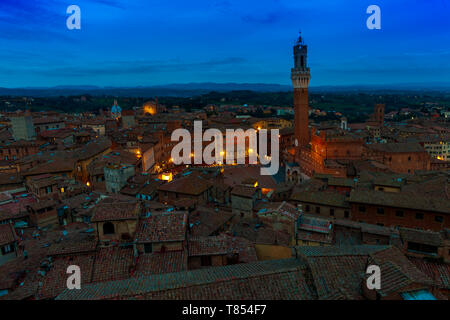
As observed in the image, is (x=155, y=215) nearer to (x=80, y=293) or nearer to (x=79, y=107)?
(x=80, y=293)

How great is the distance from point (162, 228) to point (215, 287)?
6.95m

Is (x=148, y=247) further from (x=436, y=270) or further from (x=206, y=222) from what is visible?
(x=436, y=270)

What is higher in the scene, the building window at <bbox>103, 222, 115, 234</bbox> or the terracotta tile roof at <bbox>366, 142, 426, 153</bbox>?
the building window at <bbox>103, 222, 115, 234</bbox>

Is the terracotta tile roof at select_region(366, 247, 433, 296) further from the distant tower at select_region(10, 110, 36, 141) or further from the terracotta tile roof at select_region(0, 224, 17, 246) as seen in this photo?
the distant tower at select_region(10, 110, 36, 141)

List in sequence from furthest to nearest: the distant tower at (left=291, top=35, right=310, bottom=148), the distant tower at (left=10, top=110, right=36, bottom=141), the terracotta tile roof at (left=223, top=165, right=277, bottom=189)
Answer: the distant tower at (left=291, top=35, right=310, bottom=148)
the distant tower at (left=10, top=110, right=36, bottom=141)
the terracotta tile roof at (left=223, top=165, right=277, bottom=189)

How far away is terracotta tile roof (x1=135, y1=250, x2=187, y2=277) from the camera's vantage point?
1416 cm

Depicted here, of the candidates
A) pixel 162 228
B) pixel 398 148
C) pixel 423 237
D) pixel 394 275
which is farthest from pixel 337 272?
pixel 398 148

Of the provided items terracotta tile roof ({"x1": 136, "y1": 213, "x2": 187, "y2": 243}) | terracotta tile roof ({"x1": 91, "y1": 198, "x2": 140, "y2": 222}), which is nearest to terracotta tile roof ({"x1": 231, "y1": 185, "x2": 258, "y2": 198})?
terracotta tile roof ({"x1": 136, "y1": 213, "x2": 187, "y2": 243})

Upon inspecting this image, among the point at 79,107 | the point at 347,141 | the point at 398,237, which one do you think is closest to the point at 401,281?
the point at 398,237

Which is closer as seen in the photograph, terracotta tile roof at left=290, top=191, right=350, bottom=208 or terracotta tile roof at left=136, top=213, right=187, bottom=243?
terracotta tile roof at left=136, top=213, right=187, bottom=243

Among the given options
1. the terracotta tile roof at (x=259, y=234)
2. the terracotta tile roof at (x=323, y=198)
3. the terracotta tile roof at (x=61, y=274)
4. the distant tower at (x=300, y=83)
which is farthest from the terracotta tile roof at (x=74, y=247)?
the distant tower at (x=300, y=83)

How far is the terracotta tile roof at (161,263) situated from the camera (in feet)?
46.5

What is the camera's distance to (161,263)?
48.3ft

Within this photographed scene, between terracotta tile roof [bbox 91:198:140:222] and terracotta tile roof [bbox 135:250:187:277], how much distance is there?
242 cm
